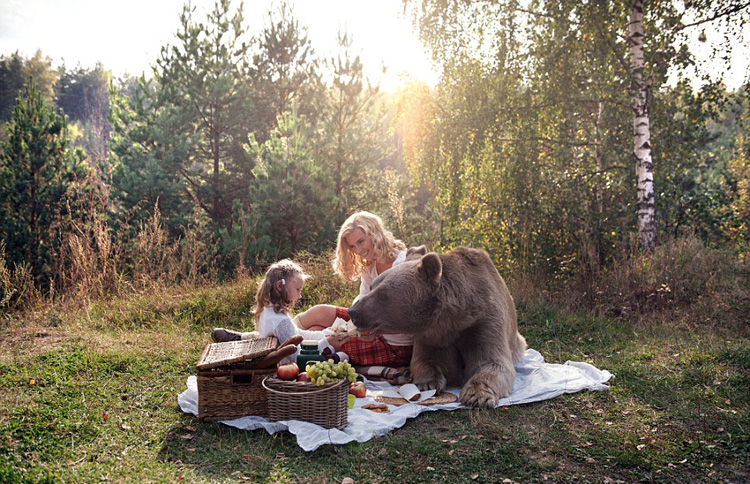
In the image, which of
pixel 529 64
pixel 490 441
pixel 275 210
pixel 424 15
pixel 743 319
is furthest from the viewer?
pixel 275 210

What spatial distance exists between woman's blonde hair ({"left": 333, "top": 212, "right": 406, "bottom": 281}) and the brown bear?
1.97 feet

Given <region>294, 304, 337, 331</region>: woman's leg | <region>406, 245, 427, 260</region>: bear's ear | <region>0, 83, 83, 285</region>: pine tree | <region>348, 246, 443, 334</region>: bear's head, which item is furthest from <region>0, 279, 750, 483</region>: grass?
<region>0, 83, 83, 285</region>: pine tree

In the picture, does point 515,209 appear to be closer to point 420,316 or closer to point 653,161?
point 653,161

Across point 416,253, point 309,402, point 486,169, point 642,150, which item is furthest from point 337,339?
point 642,150

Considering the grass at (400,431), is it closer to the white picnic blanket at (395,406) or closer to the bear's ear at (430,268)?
the white picnic blanket at (395,406)

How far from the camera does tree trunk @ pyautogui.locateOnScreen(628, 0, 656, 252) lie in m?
6.95

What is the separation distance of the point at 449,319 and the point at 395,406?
697 millimetres

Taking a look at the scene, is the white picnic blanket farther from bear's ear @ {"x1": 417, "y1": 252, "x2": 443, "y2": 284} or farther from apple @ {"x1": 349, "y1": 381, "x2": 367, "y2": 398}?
bear's ear @ {"x1": 417, "y1": 252, "x2": 443, "y2": 284}

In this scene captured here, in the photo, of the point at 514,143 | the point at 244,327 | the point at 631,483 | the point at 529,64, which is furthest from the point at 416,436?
the point at 529,64

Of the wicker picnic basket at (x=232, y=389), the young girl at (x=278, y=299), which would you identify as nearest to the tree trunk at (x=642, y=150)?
the young girl at (x=278, y=299)

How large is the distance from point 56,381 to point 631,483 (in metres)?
3.81

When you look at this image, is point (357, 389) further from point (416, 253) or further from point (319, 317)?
point (319, 317)

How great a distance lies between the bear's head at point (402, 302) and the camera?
3.67 metres

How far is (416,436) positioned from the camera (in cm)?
314
